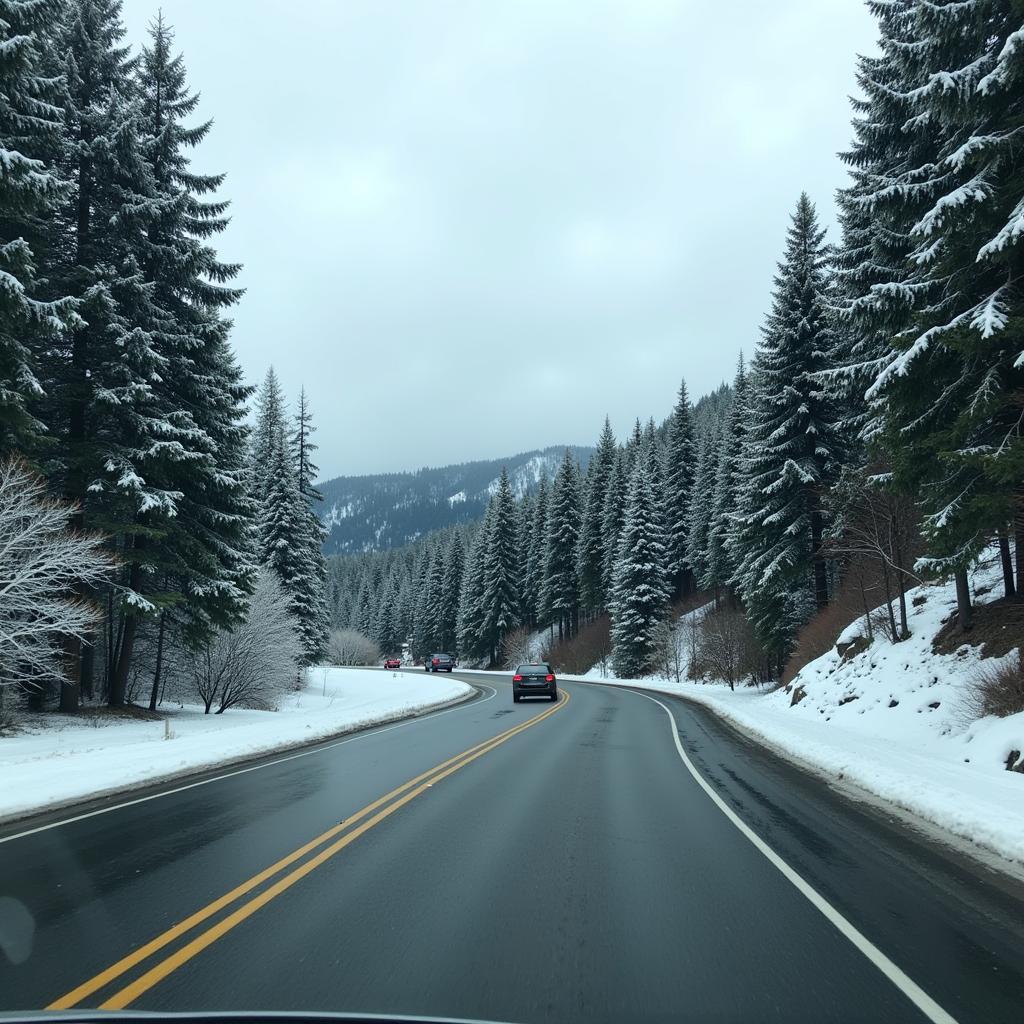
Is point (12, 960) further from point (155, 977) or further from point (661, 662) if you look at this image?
point (661, 662)

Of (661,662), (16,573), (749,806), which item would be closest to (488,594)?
(661,662)

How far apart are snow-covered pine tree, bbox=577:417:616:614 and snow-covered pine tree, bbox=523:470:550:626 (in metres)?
6.44

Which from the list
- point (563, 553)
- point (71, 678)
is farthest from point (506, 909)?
point (563, 553)

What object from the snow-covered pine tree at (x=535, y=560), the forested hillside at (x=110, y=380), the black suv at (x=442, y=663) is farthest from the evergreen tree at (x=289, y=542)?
the snow-covered pine tree at (x=535, y=560)

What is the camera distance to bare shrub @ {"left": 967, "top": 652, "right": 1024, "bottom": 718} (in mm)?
11304

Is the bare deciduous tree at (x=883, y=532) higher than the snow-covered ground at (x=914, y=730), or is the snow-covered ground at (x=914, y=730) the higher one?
the bare deciduous tree at (x=883, y=532)

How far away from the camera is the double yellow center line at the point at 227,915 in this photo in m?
3.78

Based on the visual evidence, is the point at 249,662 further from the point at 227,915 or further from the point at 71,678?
the point at 227,915

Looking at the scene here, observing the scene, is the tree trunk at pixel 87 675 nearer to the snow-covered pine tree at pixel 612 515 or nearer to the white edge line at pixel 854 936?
the white edge line at pixel 854 936

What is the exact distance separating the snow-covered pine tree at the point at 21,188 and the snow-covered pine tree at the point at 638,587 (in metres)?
38.6

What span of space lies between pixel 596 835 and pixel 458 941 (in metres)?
3.05

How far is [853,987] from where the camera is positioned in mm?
3945

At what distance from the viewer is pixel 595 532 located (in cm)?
6438

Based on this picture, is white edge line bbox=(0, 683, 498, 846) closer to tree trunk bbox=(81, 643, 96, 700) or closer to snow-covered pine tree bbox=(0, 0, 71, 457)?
snow-covered pine tree bbox=(0, 0, 71, 457)
